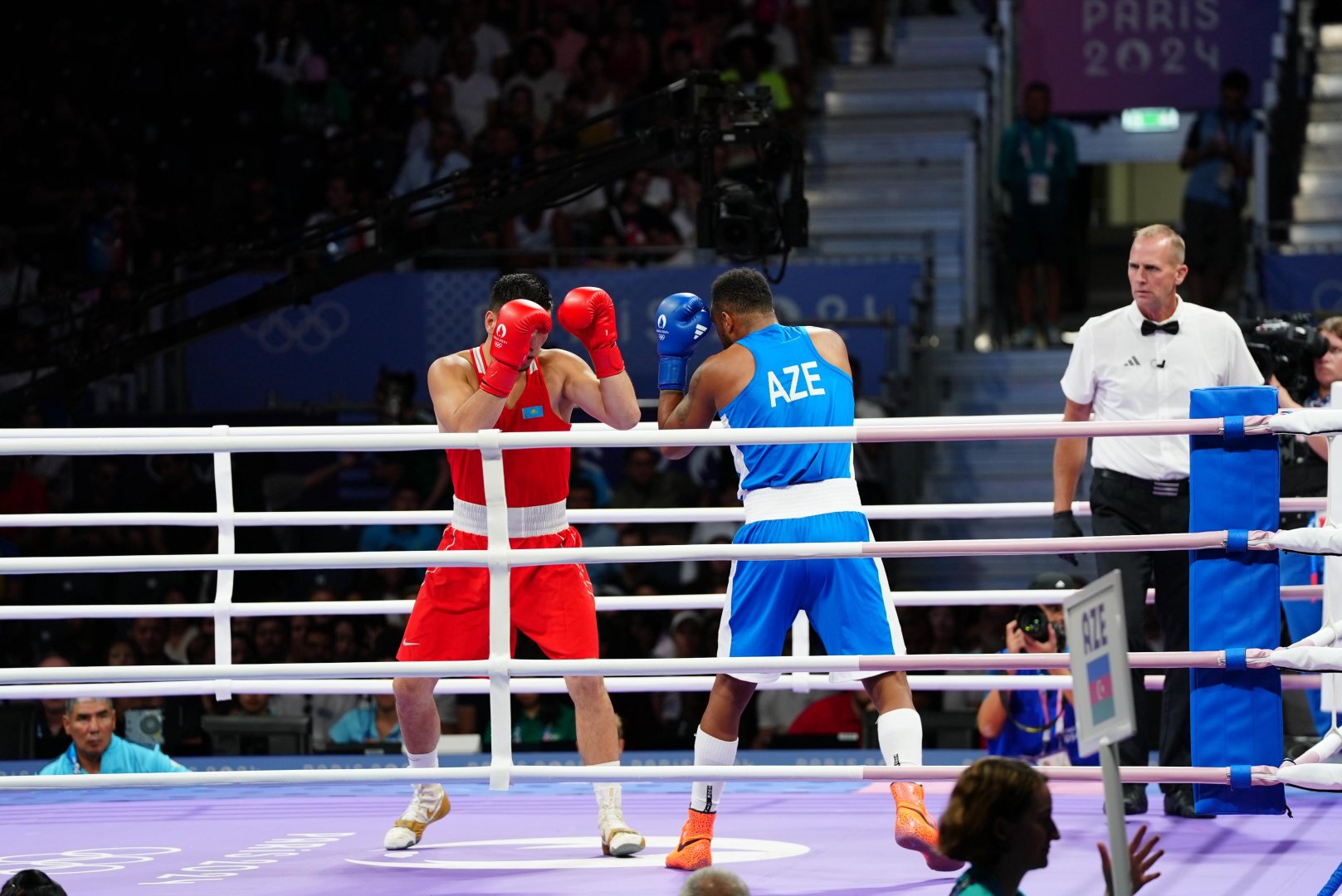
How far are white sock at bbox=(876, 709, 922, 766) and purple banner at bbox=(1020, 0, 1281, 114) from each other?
874cm

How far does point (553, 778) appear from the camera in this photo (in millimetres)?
3934

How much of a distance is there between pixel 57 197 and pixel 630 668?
9.11 m

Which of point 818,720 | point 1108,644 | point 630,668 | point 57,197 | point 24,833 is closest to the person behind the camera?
point 1108,644

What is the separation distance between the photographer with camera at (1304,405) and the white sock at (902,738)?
1.53 meters

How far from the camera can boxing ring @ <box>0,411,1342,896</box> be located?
383 centimetres

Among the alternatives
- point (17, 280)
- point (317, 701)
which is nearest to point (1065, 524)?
point (317, 701)

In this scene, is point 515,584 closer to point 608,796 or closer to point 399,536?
point 608,796

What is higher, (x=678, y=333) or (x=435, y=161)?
(x=435, y=161)

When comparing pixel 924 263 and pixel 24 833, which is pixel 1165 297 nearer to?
pixel 24 833

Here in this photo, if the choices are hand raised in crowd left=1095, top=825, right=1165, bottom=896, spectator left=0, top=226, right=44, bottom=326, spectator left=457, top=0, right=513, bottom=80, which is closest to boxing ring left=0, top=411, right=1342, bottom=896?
hand raised in crowd left=1095, top=825, right=1165, bottom=896

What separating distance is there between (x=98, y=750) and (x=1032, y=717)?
306cm

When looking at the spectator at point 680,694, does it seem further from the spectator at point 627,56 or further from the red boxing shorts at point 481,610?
the spectator at point 627,56

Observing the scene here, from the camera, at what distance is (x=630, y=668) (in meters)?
3.83

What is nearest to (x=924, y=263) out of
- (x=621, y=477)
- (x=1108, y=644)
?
(x=621, y=477)
